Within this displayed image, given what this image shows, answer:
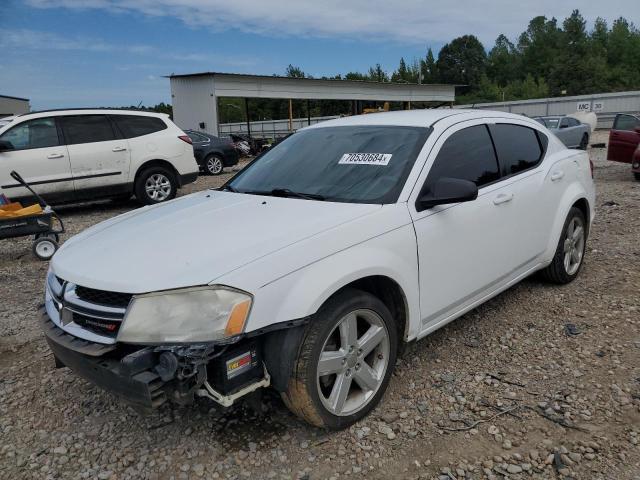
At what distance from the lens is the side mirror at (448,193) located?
288cm

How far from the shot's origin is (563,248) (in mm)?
4422

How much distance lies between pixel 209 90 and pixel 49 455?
68.6ft

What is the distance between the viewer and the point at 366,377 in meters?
2.78

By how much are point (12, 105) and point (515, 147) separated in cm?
4043

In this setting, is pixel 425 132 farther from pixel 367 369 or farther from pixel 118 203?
pixel 118 203

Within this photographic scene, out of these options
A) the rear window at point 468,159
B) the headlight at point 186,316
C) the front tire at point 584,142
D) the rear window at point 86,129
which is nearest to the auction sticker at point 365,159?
the rear window at point 468,159

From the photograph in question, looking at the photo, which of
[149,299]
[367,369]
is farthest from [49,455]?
[367,369]

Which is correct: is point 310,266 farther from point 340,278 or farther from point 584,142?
point 584,142

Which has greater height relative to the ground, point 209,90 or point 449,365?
point 209,90

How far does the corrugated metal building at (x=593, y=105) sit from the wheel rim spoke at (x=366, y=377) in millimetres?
36543

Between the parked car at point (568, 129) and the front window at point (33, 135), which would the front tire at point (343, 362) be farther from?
the parked car at point (568, 129)

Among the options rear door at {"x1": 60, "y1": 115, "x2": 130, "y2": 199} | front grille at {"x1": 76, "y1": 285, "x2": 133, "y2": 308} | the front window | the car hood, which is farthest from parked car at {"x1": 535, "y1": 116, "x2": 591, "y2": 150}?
front grille at {"x1": 76, "y1": 285, "x2": 133, "y2": 308}

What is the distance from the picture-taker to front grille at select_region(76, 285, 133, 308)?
231 centimetres

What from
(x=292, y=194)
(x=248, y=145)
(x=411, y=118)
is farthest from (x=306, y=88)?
(x=292, y=194)
